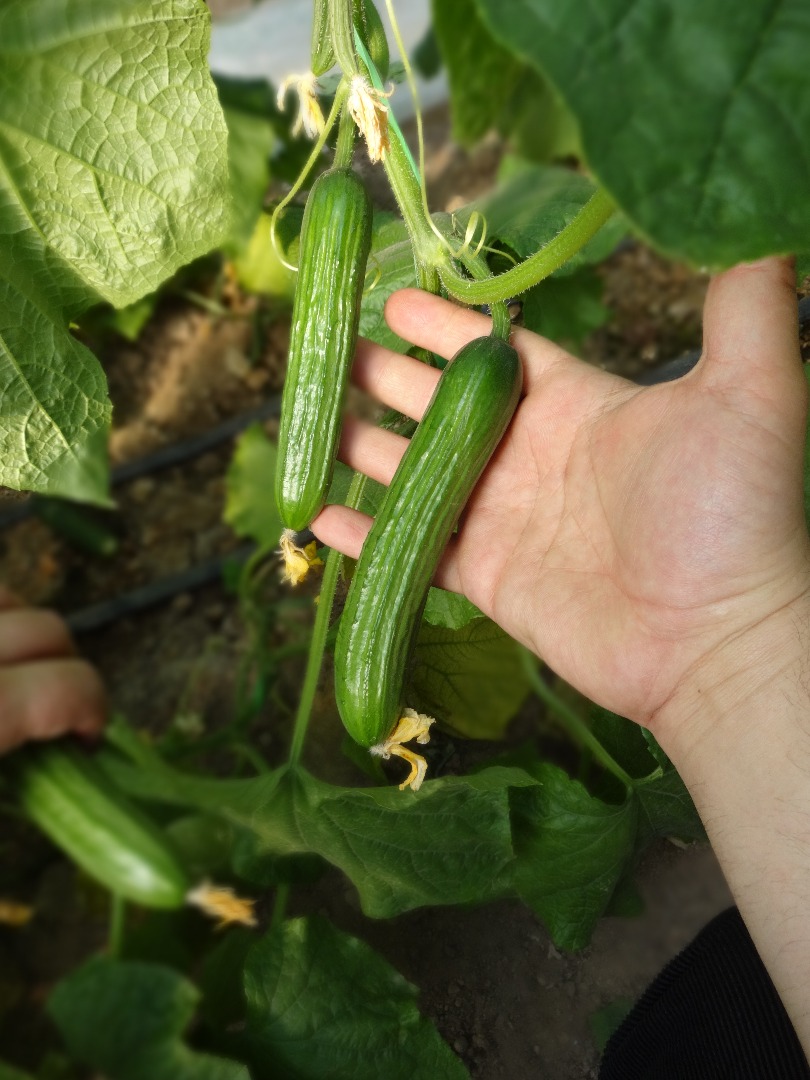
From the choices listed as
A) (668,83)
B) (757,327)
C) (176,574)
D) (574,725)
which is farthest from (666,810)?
(176,574)

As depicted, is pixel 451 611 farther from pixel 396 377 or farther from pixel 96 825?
pixel 96 825

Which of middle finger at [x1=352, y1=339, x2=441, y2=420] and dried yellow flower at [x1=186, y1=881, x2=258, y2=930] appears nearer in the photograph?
dried yellow flower at [x1=186, y1=881, x2=258, y2=930]

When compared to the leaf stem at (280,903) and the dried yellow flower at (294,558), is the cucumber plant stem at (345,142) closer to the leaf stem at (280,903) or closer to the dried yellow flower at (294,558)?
the dried yellow flower at (294,558)

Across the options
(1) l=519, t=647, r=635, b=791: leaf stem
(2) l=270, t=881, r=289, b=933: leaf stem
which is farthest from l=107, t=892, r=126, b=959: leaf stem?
(1) l=519, t=647, r=635, b=791: leaf stem

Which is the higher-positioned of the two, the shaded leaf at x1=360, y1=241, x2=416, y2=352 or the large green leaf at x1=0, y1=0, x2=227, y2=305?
the large green leaf at x1=0, y1=0, x2=227, y2=305

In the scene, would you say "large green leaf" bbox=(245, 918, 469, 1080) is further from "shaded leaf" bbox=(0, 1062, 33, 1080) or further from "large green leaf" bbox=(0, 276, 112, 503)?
"large green leaf" bbox=(0, 276, 112, 503)

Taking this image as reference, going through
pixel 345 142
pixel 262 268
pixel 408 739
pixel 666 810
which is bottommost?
pixel 666 810

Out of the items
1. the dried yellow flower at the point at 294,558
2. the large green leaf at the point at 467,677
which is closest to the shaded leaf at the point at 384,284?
the dried yellow flower at the point at 294,558
